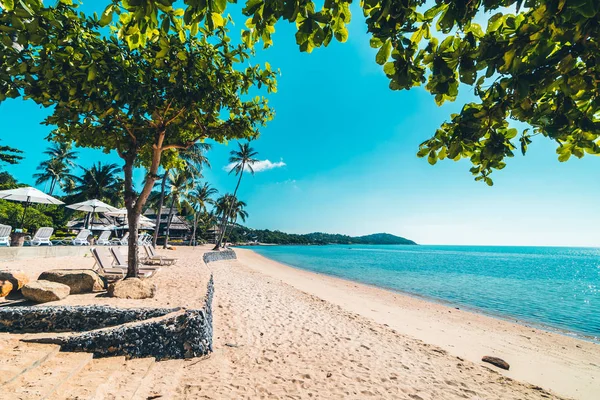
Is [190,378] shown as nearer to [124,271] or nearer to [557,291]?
[124,271]

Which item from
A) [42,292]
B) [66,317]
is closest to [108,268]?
[42,292]

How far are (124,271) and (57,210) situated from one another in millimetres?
22583

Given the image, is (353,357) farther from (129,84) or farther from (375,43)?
(129,84)

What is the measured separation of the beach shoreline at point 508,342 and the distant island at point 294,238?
222ft

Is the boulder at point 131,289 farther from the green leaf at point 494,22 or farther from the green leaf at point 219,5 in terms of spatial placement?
the green leaf at point 494,22

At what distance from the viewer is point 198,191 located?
35219 millimetres

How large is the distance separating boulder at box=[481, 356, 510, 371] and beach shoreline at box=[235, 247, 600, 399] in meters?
0.10

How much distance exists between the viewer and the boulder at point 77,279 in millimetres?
5268

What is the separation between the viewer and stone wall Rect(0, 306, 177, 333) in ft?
12.1

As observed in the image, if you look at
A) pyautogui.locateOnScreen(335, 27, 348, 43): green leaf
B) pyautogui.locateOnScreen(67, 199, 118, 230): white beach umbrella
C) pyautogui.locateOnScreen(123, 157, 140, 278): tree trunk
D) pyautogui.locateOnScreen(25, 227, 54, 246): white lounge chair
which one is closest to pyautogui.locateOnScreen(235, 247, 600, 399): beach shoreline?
pyautogui.locateOnScreen(335, 27, 348, 43): green leaf

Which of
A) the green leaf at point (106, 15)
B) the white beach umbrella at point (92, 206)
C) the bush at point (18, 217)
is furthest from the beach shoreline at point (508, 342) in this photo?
the bush at point (18, 217)

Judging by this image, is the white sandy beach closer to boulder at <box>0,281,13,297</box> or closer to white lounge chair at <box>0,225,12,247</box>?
boulder at <box>0,281,13,297</box>

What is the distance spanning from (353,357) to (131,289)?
4.42 m

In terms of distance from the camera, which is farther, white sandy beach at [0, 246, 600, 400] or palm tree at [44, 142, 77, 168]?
palm tree at [44, 142, 77, 168]
